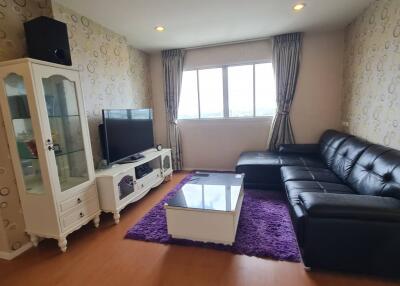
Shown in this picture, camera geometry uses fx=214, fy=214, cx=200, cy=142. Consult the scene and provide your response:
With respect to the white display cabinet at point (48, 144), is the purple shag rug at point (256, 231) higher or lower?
lower

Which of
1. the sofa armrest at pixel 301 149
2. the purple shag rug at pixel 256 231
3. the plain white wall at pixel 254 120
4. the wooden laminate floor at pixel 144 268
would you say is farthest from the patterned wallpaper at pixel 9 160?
the sofa armrest at pixel 301 149

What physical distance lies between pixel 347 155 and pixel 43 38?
329cm

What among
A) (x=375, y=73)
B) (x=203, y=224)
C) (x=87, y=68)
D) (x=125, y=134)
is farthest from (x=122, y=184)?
(x=375, y=73)

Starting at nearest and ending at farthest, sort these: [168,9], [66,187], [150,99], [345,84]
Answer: [66,187]
[168,9]
[345,84]
[150,99]

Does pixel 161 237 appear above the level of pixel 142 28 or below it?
below

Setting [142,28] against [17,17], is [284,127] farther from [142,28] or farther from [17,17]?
[17,17]

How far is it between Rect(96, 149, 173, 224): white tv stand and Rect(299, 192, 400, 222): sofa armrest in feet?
6.33

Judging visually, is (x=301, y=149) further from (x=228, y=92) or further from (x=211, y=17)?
(x=211, y=17)

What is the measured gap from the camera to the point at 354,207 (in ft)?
4.63

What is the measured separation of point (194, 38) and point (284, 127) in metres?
2.09

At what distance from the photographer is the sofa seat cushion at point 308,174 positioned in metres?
2.39

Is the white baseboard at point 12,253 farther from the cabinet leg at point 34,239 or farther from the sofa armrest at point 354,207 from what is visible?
the sofa armrest at point 354,207

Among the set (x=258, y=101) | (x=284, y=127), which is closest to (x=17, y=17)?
(x=258, y=101)

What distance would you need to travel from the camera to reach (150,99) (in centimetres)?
423
